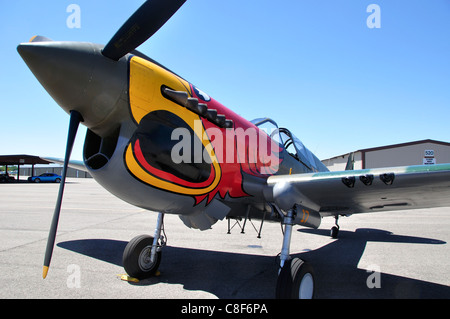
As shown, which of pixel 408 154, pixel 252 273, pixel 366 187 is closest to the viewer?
pixel 366 187

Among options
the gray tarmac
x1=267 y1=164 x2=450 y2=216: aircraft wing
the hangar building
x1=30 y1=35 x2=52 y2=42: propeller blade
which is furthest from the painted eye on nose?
the hangar building

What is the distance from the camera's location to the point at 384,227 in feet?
33.3

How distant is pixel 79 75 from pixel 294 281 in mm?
3071

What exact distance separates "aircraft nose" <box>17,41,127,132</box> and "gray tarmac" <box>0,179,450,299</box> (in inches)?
92.0

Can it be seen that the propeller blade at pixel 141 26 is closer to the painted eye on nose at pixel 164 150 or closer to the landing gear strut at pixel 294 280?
the painted eye on nose at pixel 164 150

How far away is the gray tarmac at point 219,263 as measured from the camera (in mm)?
3865

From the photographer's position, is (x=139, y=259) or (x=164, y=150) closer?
(x=164, y=150)

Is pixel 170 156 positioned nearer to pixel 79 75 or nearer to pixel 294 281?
pixel 79 75

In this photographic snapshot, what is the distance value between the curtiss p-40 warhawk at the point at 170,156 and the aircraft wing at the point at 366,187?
1cm

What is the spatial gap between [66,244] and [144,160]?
4.73 meters

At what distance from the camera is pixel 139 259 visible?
4.29 m

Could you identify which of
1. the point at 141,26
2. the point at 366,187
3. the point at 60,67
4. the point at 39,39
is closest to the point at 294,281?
the point at 366,187

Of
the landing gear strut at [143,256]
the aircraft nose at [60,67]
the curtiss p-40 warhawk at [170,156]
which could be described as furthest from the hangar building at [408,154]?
the aircraft nose at [60,67]
